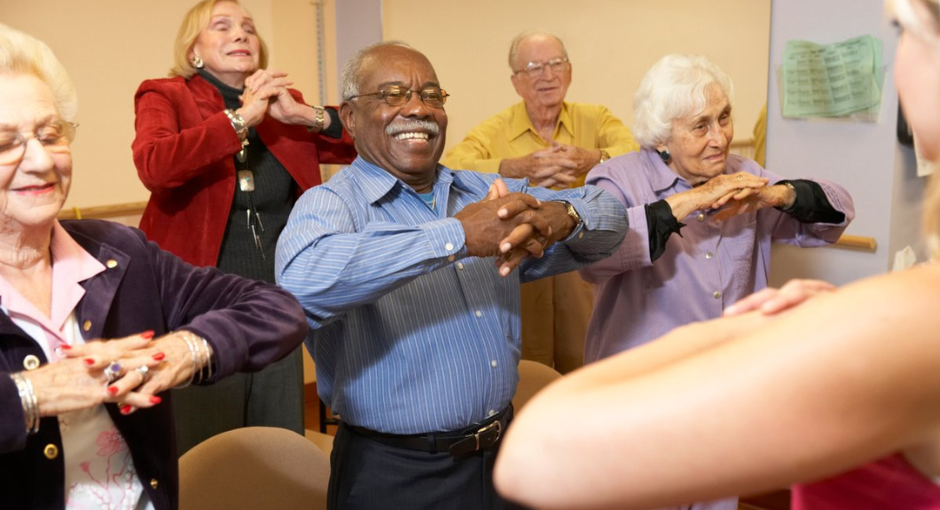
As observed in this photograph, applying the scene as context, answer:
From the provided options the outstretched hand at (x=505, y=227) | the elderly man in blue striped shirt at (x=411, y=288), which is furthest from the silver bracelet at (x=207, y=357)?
the outstretched hand at (x=505, y=227)

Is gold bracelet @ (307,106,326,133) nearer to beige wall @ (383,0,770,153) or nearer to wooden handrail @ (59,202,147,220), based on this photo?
beige wall @ (383,0,770,153)

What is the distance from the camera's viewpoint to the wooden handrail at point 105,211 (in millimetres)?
3877

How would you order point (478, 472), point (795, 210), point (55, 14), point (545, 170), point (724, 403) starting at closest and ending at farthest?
point (724, 403)
point (478, 472)
point (795, 210)
point (545, 170)
point (55, 14)

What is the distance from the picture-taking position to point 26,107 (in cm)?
143

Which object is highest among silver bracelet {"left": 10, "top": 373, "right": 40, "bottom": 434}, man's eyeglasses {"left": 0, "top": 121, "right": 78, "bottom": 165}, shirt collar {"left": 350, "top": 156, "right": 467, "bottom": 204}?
man's eyeglasses {"left": 0, "top": 121, "right": 78, "bottom": 165}

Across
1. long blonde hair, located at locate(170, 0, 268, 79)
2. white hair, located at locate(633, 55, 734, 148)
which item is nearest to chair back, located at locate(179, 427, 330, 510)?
white hair, located at locate(633, 55, 734, 148)

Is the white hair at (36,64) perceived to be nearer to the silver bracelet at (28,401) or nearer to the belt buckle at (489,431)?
the silver bracelet at (28,401)

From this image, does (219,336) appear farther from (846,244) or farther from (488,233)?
(846,244)

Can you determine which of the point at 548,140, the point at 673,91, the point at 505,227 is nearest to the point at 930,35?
the point at 505,227

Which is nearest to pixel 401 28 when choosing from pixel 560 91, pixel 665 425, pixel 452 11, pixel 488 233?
pixel 452 11

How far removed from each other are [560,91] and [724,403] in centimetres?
302

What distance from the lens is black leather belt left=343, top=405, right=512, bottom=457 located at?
1.89m

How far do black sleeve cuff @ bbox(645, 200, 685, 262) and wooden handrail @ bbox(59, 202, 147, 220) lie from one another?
2659mm

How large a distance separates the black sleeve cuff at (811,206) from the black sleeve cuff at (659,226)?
406 mm
